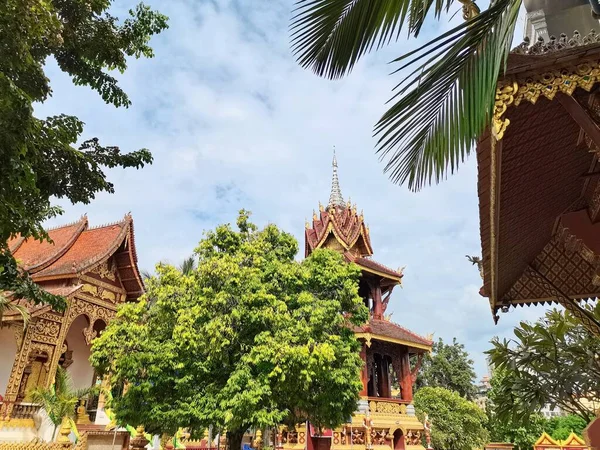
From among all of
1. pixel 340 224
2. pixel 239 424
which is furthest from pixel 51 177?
pixel 340 224

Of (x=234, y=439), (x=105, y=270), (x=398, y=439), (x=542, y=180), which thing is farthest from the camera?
(x=105, y=270)

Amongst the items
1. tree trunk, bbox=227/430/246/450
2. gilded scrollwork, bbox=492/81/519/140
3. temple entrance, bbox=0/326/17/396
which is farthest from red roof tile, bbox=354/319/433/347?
gilded scrollwork, bbox=492/81/519/140

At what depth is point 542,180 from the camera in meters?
3.71

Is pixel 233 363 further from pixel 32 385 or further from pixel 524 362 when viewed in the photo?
pixel 32 385

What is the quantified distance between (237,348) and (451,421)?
65.8ft

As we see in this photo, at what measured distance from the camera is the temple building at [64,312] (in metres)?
13.5

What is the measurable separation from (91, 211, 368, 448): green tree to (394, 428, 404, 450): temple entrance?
6.53 meters

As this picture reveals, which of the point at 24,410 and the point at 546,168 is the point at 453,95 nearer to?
the point at 546,168

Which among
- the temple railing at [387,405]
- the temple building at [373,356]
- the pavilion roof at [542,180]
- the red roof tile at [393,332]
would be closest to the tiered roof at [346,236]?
the temple building at [373,356]

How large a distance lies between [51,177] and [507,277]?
684cm

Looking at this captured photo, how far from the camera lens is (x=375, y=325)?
16.8 m

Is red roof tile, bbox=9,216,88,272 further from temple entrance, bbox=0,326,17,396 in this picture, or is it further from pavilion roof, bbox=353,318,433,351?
pavilion roof, bbox=353,318,433,351

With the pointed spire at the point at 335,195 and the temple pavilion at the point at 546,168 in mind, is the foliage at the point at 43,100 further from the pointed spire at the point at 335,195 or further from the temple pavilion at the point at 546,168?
the pointed spire at the point at 335,195

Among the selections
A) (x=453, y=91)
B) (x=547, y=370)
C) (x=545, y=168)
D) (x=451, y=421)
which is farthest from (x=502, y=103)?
(x=451, y=421)
